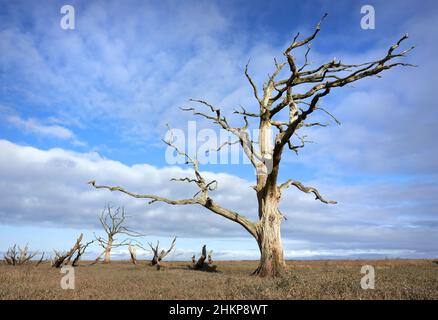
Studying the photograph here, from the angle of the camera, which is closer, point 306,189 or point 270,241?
point 270,241

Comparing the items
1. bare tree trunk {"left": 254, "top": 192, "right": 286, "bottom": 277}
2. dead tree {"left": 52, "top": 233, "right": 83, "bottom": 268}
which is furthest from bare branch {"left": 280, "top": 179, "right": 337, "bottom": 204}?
dead tree {"left": 52, "top": 233, "right": 83, "bottom": 268}

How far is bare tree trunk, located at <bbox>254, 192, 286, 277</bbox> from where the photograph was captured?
2045cm

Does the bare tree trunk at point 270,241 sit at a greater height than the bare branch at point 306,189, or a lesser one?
lesser

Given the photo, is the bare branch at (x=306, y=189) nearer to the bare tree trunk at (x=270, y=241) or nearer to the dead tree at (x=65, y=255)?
the bare tree trunk at (x=270, y=241)

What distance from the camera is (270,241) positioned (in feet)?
→ 68.4

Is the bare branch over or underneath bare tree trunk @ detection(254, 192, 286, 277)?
over

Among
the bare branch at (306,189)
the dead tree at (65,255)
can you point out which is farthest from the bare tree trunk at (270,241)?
the dead tree at (65,255)

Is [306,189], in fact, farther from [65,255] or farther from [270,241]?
[65,255]

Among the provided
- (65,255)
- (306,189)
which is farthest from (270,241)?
(65,255)

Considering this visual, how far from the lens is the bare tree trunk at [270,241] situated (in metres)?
20.5

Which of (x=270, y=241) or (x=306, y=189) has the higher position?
(x=306, y=189)

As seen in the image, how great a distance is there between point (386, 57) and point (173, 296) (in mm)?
15688

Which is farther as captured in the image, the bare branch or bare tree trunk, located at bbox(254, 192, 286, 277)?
the bare branch

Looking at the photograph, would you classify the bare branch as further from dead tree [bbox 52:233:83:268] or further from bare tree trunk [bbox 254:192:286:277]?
dead tree [bbox 52:233:83:268]
